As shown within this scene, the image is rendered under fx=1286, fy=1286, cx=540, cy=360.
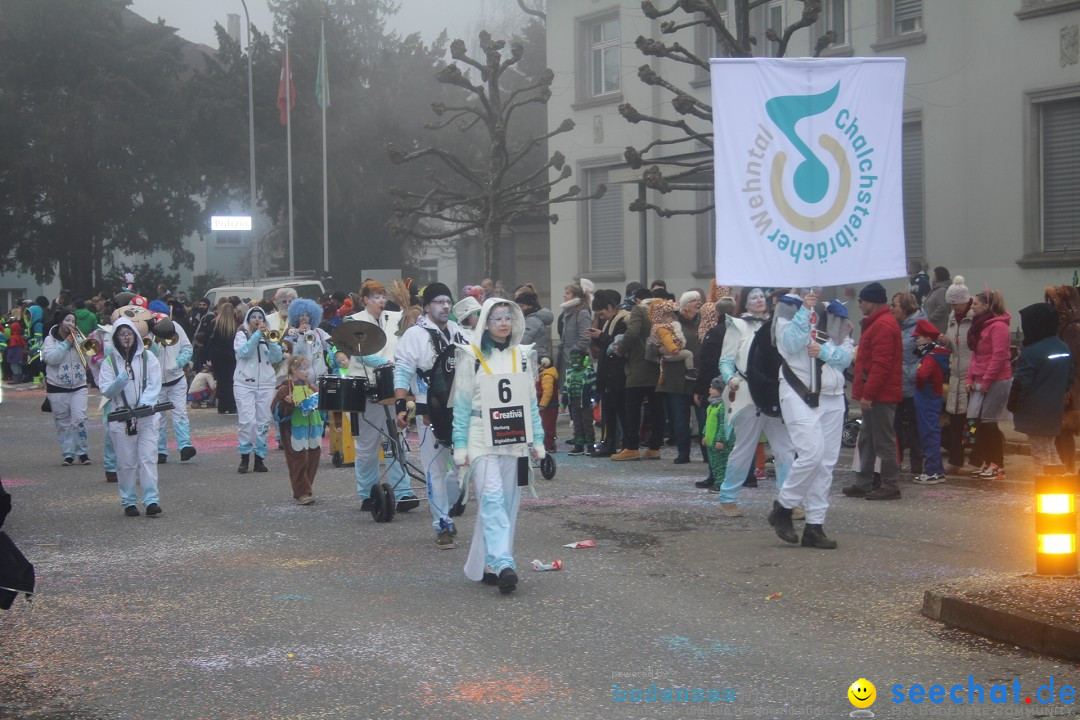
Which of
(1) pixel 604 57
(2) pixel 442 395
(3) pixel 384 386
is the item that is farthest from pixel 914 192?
(2) pixel 442 395

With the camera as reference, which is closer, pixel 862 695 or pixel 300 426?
pixel 862 695

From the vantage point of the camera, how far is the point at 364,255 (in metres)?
56.8

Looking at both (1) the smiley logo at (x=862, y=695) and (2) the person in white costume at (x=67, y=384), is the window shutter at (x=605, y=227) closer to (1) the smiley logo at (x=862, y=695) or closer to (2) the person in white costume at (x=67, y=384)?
(2) the person in white costume at (x=67, y=384)

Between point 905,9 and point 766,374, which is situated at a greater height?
point 905,9

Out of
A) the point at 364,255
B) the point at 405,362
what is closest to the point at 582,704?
the point at 405,362

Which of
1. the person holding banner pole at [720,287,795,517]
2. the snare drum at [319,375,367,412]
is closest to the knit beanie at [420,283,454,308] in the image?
the snare drum at [319,375,367,412]

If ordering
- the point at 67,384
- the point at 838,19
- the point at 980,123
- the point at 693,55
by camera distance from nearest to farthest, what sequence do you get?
1. the point at 67,384
2. the point at 980,123
3. the point at 693,55
4. the point at 838,19

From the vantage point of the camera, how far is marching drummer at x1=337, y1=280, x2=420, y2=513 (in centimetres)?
1114

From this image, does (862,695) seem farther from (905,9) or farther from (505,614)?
(905,9)

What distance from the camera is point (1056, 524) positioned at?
7414 millimetres

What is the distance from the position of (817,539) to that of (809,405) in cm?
97

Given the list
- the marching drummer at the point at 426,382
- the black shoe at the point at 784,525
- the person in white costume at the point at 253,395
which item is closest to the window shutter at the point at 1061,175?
the black shoe at the point at 784,525

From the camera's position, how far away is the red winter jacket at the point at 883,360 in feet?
38.1

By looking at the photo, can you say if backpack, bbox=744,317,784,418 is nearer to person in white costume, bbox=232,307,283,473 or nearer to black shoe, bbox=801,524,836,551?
black shoe, bbox=801,524,836,551
